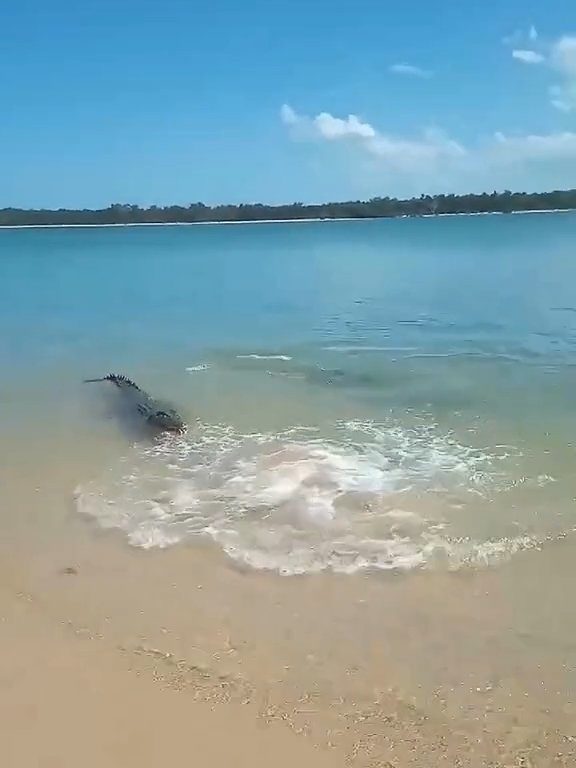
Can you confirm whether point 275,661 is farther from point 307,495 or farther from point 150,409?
point 150,409

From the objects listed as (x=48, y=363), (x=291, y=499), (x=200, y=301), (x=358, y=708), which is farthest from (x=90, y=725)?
→ (x=200, y=301)

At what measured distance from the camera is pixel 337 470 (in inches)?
376

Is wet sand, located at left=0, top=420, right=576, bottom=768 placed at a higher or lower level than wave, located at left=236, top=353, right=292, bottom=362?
lower

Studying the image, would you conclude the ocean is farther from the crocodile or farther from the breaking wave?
the crocodile

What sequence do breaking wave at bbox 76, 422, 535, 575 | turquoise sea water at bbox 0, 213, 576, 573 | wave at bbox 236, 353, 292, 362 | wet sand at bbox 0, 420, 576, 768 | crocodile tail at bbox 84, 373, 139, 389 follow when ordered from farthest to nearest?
wave at bbox 236, 353, 292, 362 < crocodile tail at bbox 84, 373, 139, 389 < turquoise sea water at bbox 0, 213, 576, 573 < breaking wave at bbox 76, 422, 535, 575 < wet sand at bbox 0, 420, 576, 768

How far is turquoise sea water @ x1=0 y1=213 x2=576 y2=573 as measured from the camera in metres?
7.81

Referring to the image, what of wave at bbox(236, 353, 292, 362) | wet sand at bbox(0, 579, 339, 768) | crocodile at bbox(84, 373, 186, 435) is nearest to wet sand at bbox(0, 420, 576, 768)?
wet sand at bbox(0, 579, 339, 768)

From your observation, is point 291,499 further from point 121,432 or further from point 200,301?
point 200,301

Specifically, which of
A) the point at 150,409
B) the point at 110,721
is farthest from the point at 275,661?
the point at 150,409

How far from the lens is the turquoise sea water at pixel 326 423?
7.81 meters

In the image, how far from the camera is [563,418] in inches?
445

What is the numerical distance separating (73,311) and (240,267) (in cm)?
2478

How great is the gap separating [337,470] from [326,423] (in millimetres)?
2236

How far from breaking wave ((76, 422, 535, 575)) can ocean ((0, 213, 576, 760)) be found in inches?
1.3
